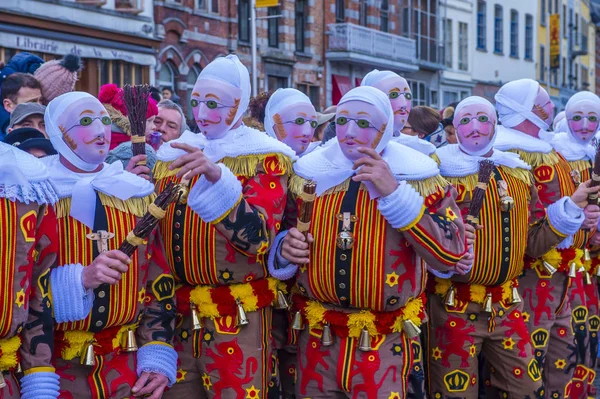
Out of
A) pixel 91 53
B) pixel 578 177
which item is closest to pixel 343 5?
pixel 91 53

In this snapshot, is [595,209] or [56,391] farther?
[595,209]

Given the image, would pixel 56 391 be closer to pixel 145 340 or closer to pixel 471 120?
pixel 145 340

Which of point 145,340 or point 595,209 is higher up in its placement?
point 595,209

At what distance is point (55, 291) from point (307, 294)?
1.16 metres

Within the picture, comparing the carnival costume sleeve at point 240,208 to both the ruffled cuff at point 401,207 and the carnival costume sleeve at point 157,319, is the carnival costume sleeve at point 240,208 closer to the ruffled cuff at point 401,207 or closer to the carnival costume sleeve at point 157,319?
the carnival costume sleeve at point 157,319

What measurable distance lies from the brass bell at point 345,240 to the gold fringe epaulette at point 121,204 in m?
0.79

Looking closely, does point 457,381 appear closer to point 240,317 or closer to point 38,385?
point 240,317

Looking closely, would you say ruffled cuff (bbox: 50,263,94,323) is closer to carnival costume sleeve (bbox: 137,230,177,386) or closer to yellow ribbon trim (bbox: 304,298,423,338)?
carnival costume sleeve (bbox: 137,230,177,386)

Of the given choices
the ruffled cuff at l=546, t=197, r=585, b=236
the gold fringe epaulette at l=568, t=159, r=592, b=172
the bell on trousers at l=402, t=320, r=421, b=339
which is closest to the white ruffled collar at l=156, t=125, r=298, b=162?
the bell on trousers at l=402, t=320, r=421, b=339

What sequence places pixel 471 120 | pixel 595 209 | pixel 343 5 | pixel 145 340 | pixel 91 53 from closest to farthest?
1. pixel 145 340
2. pixel 471 120
3. pixel 595 209
4. pixel 91 53
5. pixel 343 5

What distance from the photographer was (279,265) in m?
4.29

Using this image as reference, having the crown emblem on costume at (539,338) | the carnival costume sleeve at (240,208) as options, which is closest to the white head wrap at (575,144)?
the crown emblem on costume at (539,338)

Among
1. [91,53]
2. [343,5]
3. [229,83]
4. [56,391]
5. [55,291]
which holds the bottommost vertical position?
[56,391]

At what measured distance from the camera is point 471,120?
207 inches
